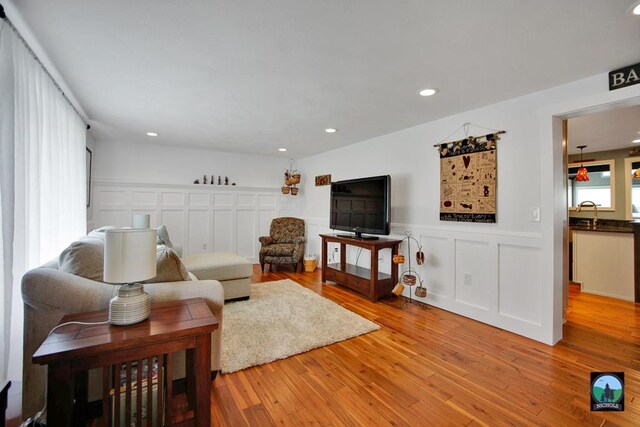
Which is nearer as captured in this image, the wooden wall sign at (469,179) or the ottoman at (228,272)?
the wooden wall sign at (469,179)

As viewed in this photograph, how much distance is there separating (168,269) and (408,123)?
10.2ft

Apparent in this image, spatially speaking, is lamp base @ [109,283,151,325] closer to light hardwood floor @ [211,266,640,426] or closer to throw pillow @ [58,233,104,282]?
throw pillow @ [58,233,104,282]

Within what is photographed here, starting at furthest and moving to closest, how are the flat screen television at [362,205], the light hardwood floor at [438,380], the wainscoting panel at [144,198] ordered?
the wainscoting panel at [144,198]
the flat screen television at [362,205]
the light hardwood floor at [438,380]

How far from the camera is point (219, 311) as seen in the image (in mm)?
1817

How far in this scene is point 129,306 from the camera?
52.3 inches

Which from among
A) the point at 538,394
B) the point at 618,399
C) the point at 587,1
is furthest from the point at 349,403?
the point at 587,1

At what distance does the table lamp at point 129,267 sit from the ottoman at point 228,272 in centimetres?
185

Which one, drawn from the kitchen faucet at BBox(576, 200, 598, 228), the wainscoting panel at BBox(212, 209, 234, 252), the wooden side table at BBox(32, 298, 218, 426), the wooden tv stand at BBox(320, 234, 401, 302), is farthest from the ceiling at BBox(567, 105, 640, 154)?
the wainscoting panel at BBox(212, 209, 234, 252)

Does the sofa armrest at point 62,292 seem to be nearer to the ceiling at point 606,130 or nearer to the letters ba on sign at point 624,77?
the letters ba on sign at point 624,77

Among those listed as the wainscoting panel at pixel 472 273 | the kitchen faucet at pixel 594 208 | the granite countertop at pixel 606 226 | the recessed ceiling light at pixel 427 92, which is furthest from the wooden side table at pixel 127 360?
the kitchen faucet at pixel 594 208

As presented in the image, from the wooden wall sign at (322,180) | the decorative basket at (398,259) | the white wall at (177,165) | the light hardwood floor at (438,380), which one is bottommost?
the light hardwood floor at (438,380)

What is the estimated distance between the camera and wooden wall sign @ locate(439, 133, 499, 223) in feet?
9.30

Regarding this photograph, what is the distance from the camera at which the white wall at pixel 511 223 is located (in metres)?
2.41

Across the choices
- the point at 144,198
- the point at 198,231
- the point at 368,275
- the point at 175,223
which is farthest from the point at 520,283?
the point at 144,198
